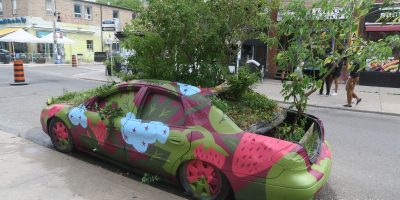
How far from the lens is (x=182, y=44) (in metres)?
5.97

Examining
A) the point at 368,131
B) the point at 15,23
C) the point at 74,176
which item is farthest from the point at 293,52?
the point at 15,23

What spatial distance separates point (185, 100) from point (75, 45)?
3962 cm

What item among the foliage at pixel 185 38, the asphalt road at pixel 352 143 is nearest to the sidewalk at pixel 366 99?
the asphalt road at pixel 352 143

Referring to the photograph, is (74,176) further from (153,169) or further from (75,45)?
(75,45)

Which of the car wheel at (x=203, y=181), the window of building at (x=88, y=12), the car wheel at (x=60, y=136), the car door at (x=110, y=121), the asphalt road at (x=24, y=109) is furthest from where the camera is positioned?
the window of building at (x=88, y=12)

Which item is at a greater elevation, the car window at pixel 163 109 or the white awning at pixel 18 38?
the white awning at pixel 18 38

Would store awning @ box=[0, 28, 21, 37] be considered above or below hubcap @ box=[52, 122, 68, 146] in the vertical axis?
above

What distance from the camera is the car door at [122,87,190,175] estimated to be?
3.99 meters

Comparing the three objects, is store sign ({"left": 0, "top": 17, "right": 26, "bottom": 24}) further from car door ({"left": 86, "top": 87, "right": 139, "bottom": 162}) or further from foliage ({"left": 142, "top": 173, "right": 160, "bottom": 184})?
foliage ({"left": 142, "top": 173, "right": 160, "bottom": 184})

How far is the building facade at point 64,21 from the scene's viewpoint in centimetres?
3512

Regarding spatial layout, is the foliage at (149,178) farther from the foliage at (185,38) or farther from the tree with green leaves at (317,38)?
the foliage at (185,38)

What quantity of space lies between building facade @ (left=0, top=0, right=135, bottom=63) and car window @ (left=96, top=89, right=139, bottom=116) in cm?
2739

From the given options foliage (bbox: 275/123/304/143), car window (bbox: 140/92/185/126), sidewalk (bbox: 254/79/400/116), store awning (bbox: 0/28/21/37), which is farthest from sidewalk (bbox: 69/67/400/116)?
store awning (bbox: 0/28/21/37)

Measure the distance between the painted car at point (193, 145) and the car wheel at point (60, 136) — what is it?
18cm
